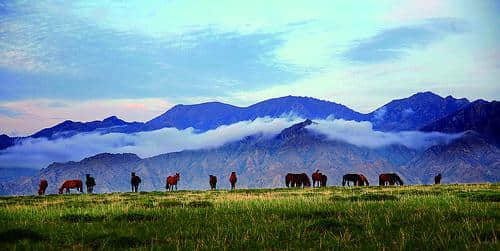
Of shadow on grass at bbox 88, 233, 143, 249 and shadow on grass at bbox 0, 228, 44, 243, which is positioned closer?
shadow on grass at bbox 88, 233, 143, 249

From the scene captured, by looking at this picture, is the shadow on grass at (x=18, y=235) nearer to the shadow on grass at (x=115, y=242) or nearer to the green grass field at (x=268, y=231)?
the green grass field at (x=268, y=231)

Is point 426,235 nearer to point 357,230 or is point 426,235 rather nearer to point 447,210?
point 357,230

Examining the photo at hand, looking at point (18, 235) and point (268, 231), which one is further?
point (268, 231)

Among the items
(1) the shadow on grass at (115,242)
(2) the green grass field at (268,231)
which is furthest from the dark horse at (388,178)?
(1) the shadow on grass at (115,242)

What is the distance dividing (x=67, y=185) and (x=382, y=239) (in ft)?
196

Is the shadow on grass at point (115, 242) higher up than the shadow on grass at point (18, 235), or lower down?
lower down

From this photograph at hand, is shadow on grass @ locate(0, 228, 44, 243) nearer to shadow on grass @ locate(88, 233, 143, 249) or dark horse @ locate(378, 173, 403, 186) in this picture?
shadow on grass @ locate(88, 233, 143, 249)

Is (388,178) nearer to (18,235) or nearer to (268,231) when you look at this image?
(268,231)

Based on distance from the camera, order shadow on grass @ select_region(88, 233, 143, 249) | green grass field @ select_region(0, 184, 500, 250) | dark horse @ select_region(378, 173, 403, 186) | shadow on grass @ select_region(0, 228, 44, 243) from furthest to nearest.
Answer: dark horse @ select_region(378, 173, 403, 186), shadow on grass @ select_region(0, 228, 44, 243), shadow on grass @ select_region(88, 233, 143, 249), green grass field @ select_region(0, 184, 500, 250)

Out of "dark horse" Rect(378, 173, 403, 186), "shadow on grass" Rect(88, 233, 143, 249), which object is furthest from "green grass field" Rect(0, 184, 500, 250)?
"dark horse" Rect(378, 173, 403, 186)

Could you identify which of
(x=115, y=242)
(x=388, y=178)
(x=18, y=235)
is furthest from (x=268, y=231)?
(x=388, y=178)

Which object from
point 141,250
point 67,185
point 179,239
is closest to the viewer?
point 141,250

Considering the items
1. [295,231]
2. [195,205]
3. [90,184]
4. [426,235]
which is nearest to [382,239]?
[426,235]

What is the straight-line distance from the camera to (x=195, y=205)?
67.4 ft
